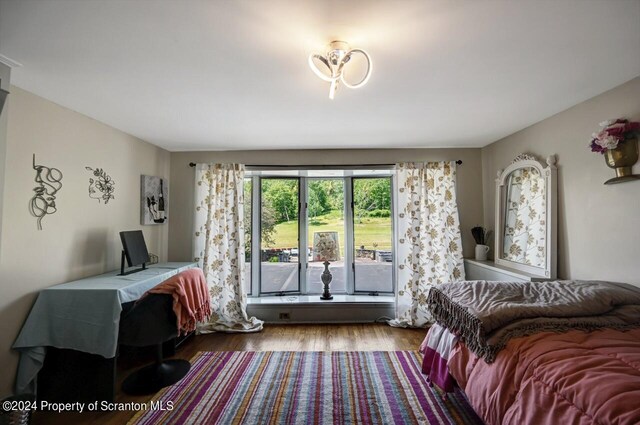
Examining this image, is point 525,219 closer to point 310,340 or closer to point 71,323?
point 310,340

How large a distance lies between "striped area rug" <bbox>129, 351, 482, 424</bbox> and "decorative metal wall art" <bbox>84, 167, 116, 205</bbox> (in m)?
1.79

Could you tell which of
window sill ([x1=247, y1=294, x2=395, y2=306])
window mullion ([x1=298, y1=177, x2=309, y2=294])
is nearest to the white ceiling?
window mullion ([x1=298, y1=177, x2=309, y2=294])

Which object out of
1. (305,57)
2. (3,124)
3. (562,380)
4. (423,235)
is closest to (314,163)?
(423,235)

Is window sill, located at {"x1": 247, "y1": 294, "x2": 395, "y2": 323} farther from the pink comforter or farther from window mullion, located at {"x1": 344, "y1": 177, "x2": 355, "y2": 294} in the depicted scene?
the pink comforter

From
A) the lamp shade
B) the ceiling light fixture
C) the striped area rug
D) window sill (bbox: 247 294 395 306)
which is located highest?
the ceiling light fixture

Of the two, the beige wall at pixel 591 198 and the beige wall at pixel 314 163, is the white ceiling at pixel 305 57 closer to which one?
the beige wall at pixel 591 198

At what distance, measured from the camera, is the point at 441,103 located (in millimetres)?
2195

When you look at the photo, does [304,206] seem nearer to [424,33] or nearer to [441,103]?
[441,103]

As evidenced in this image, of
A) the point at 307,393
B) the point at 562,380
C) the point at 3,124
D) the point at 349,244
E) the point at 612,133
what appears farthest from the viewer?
the point at 349,244

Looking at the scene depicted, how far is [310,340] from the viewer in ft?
10.0

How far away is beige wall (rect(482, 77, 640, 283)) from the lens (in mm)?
1872

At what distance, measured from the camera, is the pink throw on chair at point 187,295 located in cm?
208

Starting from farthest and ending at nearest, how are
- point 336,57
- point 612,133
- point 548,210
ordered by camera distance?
1. point 548,210
2. point 612,133
3. point 336,57

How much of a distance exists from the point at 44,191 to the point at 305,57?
2179 millimetres
